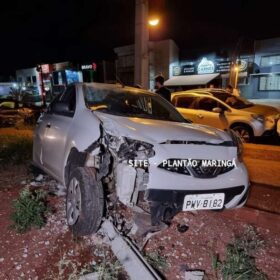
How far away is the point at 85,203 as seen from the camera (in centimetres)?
284

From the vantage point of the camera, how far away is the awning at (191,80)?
19.7 m

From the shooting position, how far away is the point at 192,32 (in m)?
23.5

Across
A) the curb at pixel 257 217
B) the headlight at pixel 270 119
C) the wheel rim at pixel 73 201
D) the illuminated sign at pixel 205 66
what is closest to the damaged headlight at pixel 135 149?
the wheel rim at pixel 73 201

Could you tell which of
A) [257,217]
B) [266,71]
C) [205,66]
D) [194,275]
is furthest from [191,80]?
[194,275]

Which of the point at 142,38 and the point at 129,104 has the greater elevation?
the point at 142,38

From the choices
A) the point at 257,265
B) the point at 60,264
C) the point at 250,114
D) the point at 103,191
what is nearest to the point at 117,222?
the point at 103,191

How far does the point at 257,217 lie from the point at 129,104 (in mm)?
2235

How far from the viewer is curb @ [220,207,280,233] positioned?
3516 millimetres

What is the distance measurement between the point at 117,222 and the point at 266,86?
721 inches

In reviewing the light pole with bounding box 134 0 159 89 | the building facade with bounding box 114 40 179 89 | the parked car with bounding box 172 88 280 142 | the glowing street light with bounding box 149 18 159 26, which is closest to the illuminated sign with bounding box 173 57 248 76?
the building facade with bounding box 114 40 179 89

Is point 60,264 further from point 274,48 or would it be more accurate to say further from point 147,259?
point 274,48

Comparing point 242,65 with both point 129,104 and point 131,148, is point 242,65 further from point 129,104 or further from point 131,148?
point 131,148

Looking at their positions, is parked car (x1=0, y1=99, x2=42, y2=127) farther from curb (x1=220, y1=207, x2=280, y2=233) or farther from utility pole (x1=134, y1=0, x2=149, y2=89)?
curb (x1=220, y1=207, x2=280, y2=233)

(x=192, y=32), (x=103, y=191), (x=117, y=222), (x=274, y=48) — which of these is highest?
(x=192, y=32)
